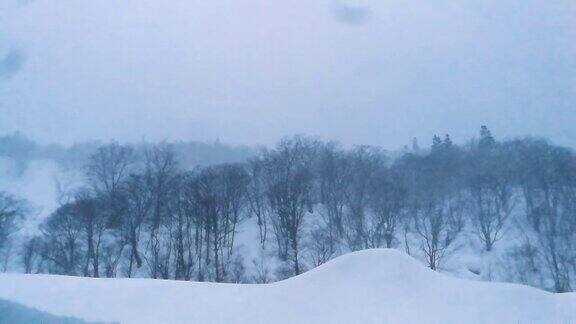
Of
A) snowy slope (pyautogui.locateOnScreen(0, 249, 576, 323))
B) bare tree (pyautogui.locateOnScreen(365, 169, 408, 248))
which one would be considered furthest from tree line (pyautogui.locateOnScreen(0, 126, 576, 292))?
snowy slope (pyautogui.locateOnScreen(0, 249, 576, 323))

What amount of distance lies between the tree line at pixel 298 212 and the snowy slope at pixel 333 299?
24159mm

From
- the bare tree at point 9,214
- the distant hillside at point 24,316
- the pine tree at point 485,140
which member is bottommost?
the distant hillside at point 24,316

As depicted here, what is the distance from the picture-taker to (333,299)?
1086 centimetres

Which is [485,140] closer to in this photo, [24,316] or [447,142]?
[447,142]

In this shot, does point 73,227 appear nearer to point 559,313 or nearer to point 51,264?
point 51,264

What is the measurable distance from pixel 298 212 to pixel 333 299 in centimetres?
3226

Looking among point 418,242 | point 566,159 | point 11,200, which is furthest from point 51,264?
point 566,159

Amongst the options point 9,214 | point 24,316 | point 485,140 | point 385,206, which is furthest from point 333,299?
point 485,140

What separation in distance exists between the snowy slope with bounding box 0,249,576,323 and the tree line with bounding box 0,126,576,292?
24.2 meters

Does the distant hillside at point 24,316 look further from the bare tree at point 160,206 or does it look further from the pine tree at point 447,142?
the pine tree at point 447,142

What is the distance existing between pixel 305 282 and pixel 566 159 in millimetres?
41765

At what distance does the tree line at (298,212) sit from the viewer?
3750 centimetres

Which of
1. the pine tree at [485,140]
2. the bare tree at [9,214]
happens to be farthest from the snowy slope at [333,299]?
the pine tree at [485,140]

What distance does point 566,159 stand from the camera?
149 ft
